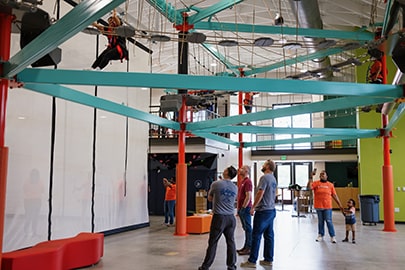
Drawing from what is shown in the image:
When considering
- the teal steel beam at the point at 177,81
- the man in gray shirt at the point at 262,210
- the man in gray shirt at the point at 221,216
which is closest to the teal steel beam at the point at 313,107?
the teal steel beam at the point at 177,81

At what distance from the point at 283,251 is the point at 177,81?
13.5 ft

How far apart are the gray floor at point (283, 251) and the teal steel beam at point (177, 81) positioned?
281cm

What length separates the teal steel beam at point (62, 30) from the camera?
383 cm

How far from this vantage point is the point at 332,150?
20344 millimetres

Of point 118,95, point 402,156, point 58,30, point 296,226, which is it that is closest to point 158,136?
point 118,95

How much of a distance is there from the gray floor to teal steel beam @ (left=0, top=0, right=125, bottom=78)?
3.33 meters

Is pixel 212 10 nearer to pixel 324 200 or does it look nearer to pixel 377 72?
pixel 377 72

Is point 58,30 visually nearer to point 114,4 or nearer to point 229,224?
point 114,4

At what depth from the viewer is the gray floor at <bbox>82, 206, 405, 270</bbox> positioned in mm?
6450

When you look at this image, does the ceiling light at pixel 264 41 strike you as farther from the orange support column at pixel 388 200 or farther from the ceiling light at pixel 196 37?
the orange support column at pixel 388 200

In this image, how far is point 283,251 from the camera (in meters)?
7.70

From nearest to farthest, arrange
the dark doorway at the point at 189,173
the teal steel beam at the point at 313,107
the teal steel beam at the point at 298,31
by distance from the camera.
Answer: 1. the teal steel beam at the point at 313,107
2. the teal steel beam at the point at 298,31
3. the dark doorway at the point at 189,173

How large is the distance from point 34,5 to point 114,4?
1.61 metres

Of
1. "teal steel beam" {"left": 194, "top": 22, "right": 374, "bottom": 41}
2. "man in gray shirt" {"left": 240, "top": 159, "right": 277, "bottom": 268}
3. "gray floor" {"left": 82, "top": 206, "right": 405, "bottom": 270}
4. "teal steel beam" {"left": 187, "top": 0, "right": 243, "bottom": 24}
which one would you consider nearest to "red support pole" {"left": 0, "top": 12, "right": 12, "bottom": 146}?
"gray floor" {"left": 82, "top": 206, "right": 405, "bottom": 270}
